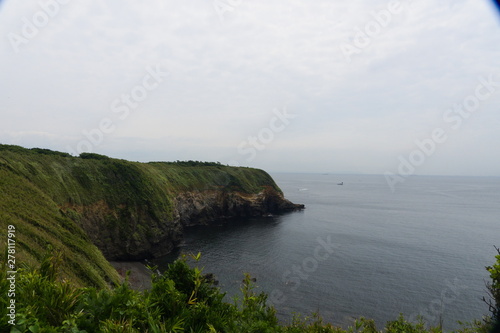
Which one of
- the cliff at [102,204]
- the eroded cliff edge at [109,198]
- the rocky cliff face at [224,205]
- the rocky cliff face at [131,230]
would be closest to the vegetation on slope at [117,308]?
the cliff at [102,204]

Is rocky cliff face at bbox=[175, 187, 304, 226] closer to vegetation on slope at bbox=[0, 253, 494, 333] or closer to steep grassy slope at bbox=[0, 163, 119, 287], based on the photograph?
steep grassy slope at bbox=[0, 163, 119, 287]

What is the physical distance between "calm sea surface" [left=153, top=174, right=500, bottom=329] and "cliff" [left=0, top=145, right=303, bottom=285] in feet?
25.5

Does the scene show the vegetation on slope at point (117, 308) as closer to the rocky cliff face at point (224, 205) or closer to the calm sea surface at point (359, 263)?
the calm sea surface at point (359, 263)

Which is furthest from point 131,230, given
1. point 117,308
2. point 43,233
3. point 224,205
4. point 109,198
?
point 224,205

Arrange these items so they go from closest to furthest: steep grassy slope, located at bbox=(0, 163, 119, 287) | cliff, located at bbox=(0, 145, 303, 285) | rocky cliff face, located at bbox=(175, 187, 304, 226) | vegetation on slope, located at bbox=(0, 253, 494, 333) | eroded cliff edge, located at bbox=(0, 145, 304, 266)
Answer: vegetation on slope, located at bbox=(0, 253, 494, 333) < steep grassy slope, located at bbox=(0, 163, 119, 287) < cliff, located at bbox=(0, 145, 303, 285) < eroded cliff edge, located at bbox=(0, 145, 304, 266) < rocky cliff face, located at bbox=(175, 187, 304, 226)

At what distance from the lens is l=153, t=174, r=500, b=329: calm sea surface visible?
32906 mm

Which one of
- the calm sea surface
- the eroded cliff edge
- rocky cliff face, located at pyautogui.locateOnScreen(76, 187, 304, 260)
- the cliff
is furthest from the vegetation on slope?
rocky cliff face, located at pyautogui.locateOnScreen(76, 187, 304, 260)

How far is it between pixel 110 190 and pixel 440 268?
5948 cm

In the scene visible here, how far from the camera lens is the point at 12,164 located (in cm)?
3372

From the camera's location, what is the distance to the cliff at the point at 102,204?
2177 centimetres

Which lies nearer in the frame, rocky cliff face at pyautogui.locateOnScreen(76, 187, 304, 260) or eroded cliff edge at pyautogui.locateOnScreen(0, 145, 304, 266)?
eroded cliff edge at pyautogui.locateOnScreen(0, 145, 304, 266)

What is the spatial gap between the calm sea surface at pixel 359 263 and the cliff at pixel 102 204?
778 centimetres

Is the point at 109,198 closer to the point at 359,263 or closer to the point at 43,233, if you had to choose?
the point at 43,233

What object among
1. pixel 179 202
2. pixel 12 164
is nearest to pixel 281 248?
pixel 179 202
